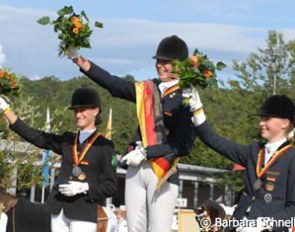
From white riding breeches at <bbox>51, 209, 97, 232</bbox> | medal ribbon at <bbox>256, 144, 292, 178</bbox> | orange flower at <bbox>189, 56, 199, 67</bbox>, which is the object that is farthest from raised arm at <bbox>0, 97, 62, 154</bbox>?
medal ribbon at <bbox>256, 144, 292, 178</bbox>

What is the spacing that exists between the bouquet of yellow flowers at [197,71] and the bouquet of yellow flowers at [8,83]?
175 cm

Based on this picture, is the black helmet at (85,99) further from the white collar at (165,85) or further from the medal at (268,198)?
the medal at (268,198)

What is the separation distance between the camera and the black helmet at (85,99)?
7.64 meters

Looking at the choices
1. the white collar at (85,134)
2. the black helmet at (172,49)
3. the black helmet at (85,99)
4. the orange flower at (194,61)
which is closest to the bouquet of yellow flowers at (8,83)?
the black helmet at (85,99)

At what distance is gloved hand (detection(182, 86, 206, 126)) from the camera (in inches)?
259

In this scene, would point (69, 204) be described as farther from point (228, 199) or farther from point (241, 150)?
point (228, 199)

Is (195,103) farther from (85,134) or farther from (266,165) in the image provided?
(85,134)

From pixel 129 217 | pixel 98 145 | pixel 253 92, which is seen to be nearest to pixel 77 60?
pixel 98 145

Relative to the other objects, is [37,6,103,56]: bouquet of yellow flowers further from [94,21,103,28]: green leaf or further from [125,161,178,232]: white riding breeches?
[125,161,178,232]: white riding breeches

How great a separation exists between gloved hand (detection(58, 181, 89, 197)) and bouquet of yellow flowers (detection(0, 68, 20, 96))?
100 cm

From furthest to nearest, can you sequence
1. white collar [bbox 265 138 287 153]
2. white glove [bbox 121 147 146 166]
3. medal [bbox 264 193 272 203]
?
white glove [bbox 121 147 146 166] < white collar [bbox 265 138 287 153] < medal [bbox 264 193 272 203]

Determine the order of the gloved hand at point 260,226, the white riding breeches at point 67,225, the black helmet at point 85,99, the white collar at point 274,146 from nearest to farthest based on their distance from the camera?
the gloved hand at point 260,226
the white collar at point 274,146
the white riding breeches at point 67,225
the black helmet at point 85,99

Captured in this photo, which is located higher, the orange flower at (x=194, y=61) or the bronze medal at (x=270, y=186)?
the orange flower at (x=194, y=61)

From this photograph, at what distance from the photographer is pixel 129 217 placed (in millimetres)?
7051
